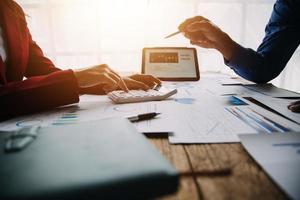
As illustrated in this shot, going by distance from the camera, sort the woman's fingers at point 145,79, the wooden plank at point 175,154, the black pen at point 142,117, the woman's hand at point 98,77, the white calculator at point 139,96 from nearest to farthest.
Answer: the wooden plank at point 175,154, the black pen at point 142,117, the white calculator at point 139,96, the woman's hand at point 98,77, the woman's fingers at point 145,79

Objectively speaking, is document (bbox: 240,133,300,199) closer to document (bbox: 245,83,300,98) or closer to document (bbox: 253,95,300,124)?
document (bbox: 253,95,300,124)

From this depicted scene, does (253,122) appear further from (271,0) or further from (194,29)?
(271,0)

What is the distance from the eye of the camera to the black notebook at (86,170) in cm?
25

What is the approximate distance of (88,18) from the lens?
135 inches

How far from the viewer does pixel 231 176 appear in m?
0.35

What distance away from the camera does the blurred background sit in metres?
3.38

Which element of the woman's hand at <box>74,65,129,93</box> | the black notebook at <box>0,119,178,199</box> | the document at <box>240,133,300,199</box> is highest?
the woman's hand at <box>74,65,129,93</box>

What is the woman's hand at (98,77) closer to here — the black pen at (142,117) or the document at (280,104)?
the black pen at (142,117)

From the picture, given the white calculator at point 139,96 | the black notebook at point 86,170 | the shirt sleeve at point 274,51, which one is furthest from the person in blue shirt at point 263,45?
the black notebook at point 86,170

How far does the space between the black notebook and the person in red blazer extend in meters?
0.36

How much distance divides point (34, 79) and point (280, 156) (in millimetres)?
654

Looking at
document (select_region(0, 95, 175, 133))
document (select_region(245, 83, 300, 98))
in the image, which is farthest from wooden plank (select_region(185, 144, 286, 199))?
document (select_region(245, 83, 300, 98))

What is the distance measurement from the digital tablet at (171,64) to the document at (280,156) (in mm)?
930

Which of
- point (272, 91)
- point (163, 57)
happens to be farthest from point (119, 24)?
point (272, 91)
